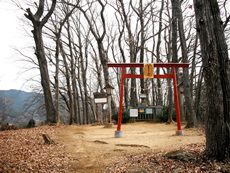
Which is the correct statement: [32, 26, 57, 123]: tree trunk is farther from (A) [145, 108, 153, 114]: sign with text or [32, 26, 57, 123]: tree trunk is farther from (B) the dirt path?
(A) [145, 108, 153, 114]: sign with text

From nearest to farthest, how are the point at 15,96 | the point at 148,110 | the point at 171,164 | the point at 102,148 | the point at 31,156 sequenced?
the point at 171,164
the point at 31,156
the point at 102,148
the point at 148,110
the point at 15,96

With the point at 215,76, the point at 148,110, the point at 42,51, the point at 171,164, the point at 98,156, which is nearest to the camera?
the point at 215,76

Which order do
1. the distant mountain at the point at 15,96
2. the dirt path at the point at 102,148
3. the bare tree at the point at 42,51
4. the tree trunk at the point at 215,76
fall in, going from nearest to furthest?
the tree trunk at the point at 215,76
the dirt path at the point at 102,148
the bare tree at the point at 42,51
the distant mountain at the point at 15,96

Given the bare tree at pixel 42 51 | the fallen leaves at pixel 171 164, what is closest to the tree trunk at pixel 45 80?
the bare tree at pixel 42 51

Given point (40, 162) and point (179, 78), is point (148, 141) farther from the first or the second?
point (179, 78)

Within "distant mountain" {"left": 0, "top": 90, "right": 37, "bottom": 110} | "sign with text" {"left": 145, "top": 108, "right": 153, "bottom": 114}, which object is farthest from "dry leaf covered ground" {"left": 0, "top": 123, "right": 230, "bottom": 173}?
"distant mountain" {"left": 0, "top": 90, "right": 37, "bottom": 110}

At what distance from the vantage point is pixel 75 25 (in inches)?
1356

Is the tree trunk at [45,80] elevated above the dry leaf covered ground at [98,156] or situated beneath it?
elevated above

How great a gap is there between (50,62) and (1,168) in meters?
25.4

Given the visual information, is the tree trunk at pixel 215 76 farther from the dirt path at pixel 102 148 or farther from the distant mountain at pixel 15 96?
the distant mountain at pixel 15 96

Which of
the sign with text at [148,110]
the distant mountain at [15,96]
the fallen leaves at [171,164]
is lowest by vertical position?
the fallen leaves at [171,164]

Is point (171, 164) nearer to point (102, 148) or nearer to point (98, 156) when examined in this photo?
point (98, 156)

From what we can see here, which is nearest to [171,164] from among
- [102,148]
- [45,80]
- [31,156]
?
[102,148]

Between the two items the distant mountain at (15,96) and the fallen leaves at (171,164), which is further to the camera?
the distant mountain at (15,96)
